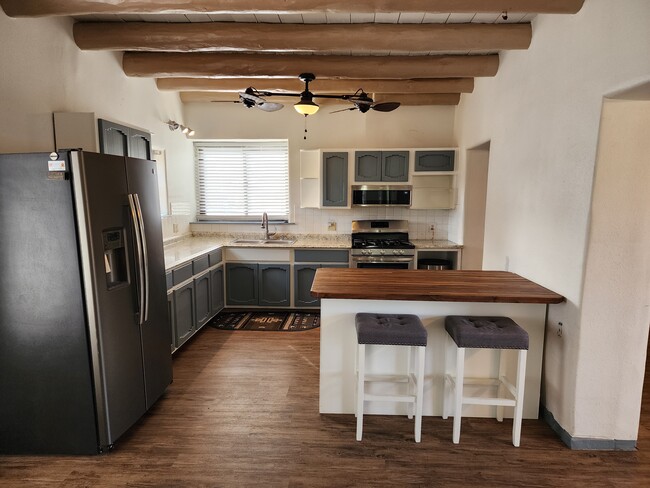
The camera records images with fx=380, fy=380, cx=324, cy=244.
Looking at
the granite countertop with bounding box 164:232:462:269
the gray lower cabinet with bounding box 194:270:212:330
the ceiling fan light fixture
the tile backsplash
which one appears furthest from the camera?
the tile backsplash

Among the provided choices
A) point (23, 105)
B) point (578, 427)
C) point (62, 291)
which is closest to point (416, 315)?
point (578, 427)

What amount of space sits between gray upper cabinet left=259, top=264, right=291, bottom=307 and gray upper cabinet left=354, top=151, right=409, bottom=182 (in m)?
1.51

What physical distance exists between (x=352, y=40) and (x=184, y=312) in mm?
2794

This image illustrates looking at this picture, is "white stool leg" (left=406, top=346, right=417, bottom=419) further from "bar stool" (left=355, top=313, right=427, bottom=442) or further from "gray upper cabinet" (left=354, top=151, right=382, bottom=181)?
"gray upper cabinet" (left=354, top=151, right=382, bottom=181)

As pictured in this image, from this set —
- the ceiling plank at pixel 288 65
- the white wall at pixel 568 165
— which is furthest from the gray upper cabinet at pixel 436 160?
the white wall at pixel 568 165

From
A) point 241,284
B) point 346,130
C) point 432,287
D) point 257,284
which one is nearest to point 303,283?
point 257,284

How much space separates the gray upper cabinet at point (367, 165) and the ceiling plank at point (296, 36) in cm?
183

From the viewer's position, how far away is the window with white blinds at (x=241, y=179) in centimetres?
527

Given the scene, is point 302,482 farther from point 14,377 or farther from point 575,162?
point 575,162

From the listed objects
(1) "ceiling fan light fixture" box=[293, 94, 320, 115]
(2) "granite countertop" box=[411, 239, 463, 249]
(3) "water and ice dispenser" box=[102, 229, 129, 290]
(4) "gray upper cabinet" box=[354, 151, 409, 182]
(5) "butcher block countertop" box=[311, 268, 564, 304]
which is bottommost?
(5) "butcher block countertop" box=[311, 268, 564, 304]

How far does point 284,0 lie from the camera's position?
2262mm

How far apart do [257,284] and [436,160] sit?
2.71 m

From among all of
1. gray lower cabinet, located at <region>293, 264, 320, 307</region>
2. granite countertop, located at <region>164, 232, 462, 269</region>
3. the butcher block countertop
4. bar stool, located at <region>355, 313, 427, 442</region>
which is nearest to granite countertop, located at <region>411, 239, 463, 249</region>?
granite countertop, located at <region>164, 232, 462, 269</region>

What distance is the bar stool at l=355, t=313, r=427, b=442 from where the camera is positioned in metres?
2.26
